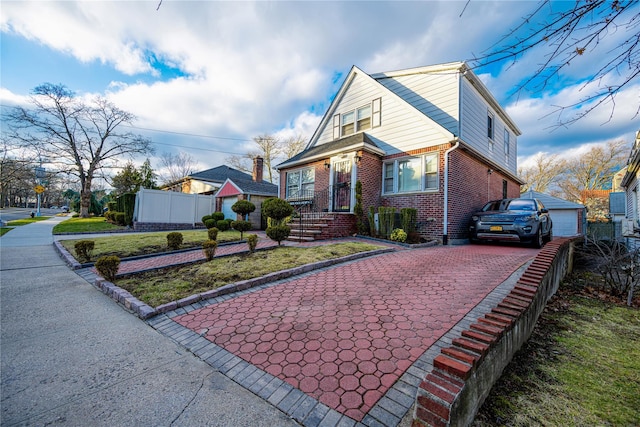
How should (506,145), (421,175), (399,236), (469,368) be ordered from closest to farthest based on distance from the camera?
(469,368)
(399,236)
(421,175)
(506,145)

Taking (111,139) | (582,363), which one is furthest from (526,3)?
(111,139)

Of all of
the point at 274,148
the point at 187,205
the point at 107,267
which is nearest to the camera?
the point at 107,267

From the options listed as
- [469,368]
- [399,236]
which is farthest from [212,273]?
[399,236]

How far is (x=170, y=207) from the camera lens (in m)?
15.7

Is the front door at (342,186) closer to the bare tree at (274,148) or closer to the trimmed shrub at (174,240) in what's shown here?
the trimmed shrub at (174,240)

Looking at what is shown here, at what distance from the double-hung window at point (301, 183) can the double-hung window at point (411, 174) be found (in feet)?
11.5

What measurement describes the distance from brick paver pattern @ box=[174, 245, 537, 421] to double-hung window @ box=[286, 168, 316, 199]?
7689mm

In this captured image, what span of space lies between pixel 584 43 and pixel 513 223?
6.76 meters

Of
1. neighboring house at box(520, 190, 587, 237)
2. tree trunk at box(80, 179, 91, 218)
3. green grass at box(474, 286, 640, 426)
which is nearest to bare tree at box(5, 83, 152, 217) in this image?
tree trunk at box(80, 179, 91, 218)

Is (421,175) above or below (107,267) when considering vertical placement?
above

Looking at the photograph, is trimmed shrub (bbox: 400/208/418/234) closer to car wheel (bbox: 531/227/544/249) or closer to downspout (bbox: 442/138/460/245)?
downspout (bbox: 442/138/460/245)

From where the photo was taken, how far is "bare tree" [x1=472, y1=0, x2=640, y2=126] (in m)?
2.00

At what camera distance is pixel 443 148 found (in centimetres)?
896

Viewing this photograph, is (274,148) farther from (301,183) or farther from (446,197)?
(446,197)
